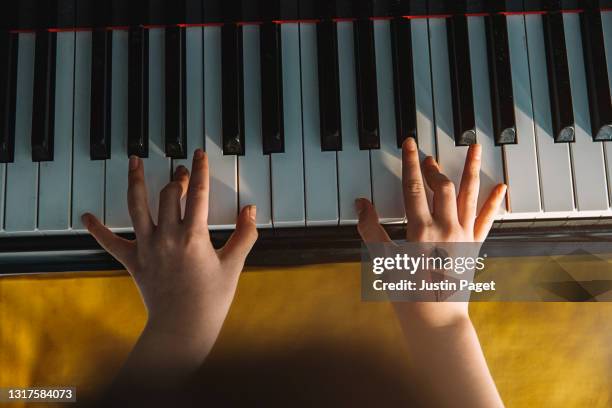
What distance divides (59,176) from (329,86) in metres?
0.70

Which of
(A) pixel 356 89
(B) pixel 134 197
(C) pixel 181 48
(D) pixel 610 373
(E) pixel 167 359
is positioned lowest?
(D) pixel 610 373

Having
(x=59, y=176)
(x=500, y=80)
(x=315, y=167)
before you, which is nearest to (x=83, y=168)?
(x=59, y=176)

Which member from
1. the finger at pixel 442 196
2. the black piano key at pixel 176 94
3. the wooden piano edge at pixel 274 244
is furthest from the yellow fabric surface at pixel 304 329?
the black piano key at pixel 176 94

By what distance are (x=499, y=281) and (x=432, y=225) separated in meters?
0.29

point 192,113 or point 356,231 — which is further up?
point 192,113

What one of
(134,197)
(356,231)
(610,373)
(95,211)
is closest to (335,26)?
(356,231)

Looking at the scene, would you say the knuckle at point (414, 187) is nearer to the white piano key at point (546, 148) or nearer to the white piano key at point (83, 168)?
the white piano key at point (546, 148)

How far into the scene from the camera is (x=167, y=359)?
1178 millimetres

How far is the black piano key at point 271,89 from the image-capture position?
1.24 meters

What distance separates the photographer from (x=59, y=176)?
4.12 ft

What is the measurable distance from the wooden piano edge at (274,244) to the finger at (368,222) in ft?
0.08

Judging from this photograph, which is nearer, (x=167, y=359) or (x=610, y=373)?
(x=167, y=359)

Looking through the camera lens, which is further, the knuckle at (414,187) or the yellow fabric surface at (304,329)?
the yellow fabric surface at (304,329)

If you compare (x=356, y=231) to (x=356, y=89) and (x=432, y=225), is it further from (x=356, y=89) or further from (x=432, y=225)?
(x=356, y=89)
